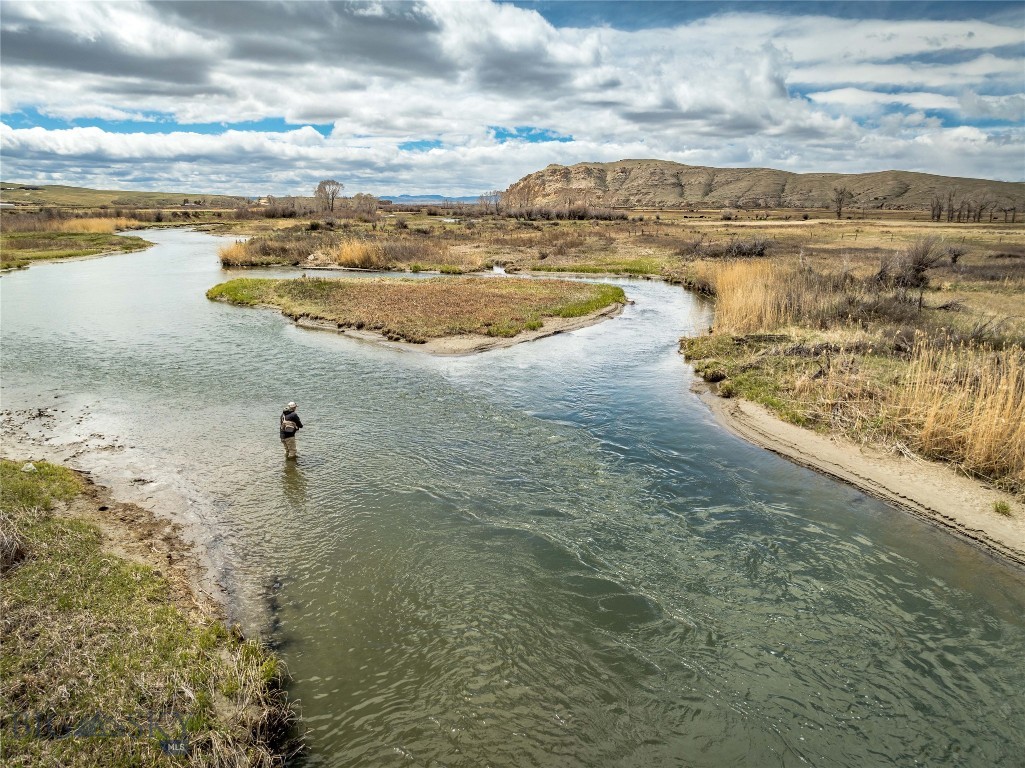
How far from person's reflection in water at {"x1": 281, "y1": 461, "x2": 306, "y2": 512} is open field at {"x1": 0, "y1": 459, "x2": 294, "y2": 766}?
285 cm

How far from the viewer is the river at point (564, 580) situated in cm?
701

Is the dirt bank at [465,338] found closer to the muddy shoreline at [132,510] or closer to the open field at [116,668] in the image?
the muddy shoreline at [132,510]

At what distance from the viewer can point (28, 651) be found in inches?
254

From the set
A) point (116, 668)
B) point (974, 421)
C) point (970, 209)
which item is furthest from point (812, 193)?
point (116, 668)

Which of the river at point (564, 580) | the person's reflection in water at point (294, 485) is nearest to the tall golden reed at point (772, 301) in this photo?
the river at point (564, 580)

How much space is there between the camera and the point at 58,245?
6050cm

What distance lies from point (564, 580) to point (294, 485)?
20.6 ft

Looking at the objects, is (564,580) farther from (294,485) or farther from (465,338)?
→ (465,338)

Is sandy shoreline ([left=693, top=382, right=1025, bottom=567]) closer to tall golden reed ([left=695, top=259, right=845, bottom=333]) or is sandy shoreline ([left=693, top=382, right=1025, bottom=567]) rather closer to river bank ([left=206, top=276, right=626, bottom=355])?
tall golden reed ([left=695, top=259, right=845, bottom=333])

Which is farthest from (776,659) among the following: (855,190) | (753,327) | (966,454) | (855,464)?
(855,190)

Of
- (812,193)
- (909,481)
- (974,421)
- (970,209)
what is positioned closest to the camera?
(974,421)

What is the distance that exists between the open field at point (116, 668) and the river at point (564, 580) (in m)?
0.86

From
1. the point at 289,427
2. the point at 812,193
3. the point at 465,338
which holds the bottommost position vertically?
the point at 289,427

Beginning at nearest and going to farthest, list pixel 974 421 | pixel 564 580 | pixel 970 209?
pixel 564 580
pixel 974 421
pixel 970 209
